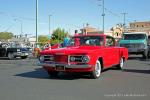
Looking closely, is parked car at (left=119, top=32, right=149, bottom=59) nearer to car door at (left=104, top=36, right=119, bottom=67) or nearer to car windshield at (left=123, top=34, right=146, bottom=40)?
car windshield at (left=123, top=34, right=146, bottom=40)

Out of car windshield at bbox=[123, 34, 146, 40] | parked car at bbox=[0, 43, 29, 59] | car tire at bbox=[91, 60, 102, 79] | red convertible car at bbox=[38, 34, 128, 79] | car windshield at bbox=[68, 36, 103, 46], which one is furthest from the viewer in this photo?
parked car at bbox=[0, 43, 29, 59]

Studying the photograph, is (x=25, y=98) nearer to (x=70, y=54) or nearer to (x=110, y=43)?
(x=70, y=54)

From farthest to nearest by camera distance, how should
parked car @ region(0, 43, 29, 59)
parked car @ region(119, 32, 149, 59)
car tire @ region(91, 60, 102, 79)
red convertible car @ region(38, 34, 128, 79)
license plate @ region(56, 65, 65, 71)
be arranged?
1. parked car @ region(0, 43, 29, 59)
2. parked car @ region(119, 32, 149, 59)
3. car tire @ region(91, 60, 102, 79)
4. license plate @ region(56, 65, 65, 71)
5. red convertible car @ region(38, 34, 128, 79)

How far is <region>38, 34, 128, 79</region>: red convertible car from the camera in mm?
12062

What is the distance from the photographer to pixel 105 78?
12.7m

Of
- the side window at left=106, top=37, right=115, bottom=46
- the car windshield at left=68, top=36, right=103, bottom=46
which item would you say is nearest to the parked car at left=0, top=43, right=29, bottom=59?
the side window at left=106, top=37, right=115, bottom=46

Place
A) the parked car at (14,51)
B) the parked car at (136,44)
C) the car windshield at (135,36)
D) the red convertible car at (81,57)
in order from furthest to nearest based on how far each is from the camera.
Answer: the parked car at (14,51), the car windshield at (135,36), the parked car at (136,44), the red convertible car at (81,57)

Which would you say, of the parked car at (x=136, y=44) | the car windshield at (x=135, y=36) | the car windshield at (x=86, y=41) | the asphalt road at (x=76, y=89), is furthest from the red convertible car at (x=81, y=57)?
the car windshield at (x=135, y=36)

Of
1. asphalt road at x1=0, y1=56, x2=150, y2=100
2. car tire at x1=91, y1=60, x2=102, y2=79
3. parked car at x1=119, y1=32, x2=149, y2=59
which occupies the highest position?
parked car at x1=119, y1=32, x2=149, y2=59

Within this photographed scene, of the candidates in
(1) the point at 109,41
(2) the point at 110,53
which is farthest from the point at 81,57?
(1) the point at 109,41

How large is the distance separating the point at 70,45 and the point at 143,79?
3512 millimetres

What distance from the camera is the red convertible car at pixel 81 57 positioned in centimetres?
1206

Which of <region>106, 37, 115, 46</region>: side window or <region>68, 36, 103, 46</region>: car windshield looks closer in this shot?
<region>68, 36, 103, 46</region>: car windshield

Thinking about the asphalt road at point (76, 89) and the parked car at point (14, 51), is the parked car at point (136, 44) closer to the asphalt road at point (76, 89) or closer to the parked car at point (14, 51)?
the parked car at point (14, 51)
